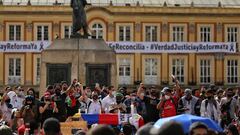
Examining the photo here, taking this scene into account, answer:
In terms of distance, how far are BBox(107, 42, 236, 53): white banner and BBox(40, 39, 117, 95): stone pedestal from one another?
1012 inches

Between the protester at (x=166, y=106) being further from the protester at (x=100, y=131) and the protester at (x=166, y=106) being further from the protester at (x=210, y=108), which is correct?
the protester at (x=100, y=131)

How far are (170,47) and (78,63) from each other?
28681mm

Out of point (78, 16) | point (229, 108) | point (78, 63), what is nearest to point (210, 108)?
point (229, 108)

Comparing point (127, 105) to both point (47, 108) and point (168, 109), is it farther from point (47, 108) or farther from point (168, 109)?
point (47, 108)

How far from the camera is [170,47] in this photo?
55.0 m

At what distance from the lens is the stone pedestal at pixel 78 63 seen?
87.8ft

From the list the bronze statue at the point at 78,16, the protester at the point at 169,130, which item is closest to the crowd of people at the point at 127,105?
the bronze statue at the point at 78,16

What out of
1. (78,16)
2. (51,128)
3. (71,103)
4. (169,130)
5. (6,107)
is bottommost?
(6,107)

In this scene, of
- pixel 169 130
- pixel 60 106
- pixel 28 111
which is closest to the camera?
pixel 169 130

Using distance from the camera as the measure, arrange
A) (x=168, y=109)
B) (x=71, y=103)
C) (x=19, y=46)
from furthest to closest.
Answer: (x=19, y=46) < (x=71, y=103) < (x=168, y=109)

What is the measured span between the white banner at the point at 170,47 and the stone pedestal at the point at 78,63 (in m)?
25.7

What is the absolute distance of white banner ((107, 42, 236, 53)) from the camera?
53344 mm

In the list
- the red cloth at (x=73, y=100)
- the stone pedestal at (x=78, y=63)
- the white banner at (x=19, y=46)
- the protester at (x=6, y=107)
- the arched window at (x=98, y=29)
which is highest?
the arched window at (x=98, y=29)

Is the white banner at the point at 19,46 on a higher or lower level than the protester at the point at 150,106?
higher
